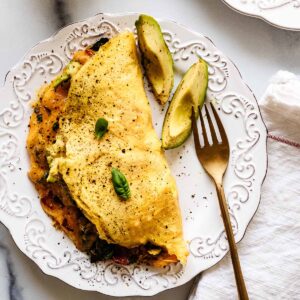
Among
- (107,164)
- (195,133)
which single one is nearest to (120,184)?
(107,164)

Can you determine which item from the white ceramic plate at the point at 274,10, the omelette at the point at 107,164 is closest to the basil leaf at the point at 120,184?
the omelette at the point at 107,164

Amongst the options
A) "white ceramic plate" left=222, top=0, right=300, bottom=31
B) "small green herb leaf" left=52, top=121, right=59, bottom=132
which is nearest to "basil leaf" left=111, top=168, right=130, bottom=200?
"small green herb leaf" left=52, top=121, right=59, bottom=132

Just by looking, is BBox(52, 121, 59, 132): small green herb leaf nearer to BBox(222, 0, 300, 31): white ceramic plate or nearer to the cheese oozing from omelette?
the cheese oozing from omelette

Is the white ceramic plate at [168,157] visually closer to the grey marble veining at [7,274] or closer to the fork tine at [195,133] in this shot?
the fork tine at [195,133]

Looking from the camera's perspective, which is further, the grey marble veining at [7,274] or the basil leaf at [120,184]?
the grey marble veining at [7,274]

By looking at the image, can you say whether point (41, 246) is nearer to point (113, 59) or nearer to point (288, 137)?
point (113, 59)

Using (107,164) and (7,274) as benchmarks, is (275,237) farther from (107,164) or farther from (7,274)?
(7,274)

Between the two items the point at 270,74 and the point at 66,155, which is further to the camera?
the point at 270,74

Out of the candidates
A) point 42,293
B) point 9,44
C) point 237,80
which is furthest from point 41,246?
point 237,80
